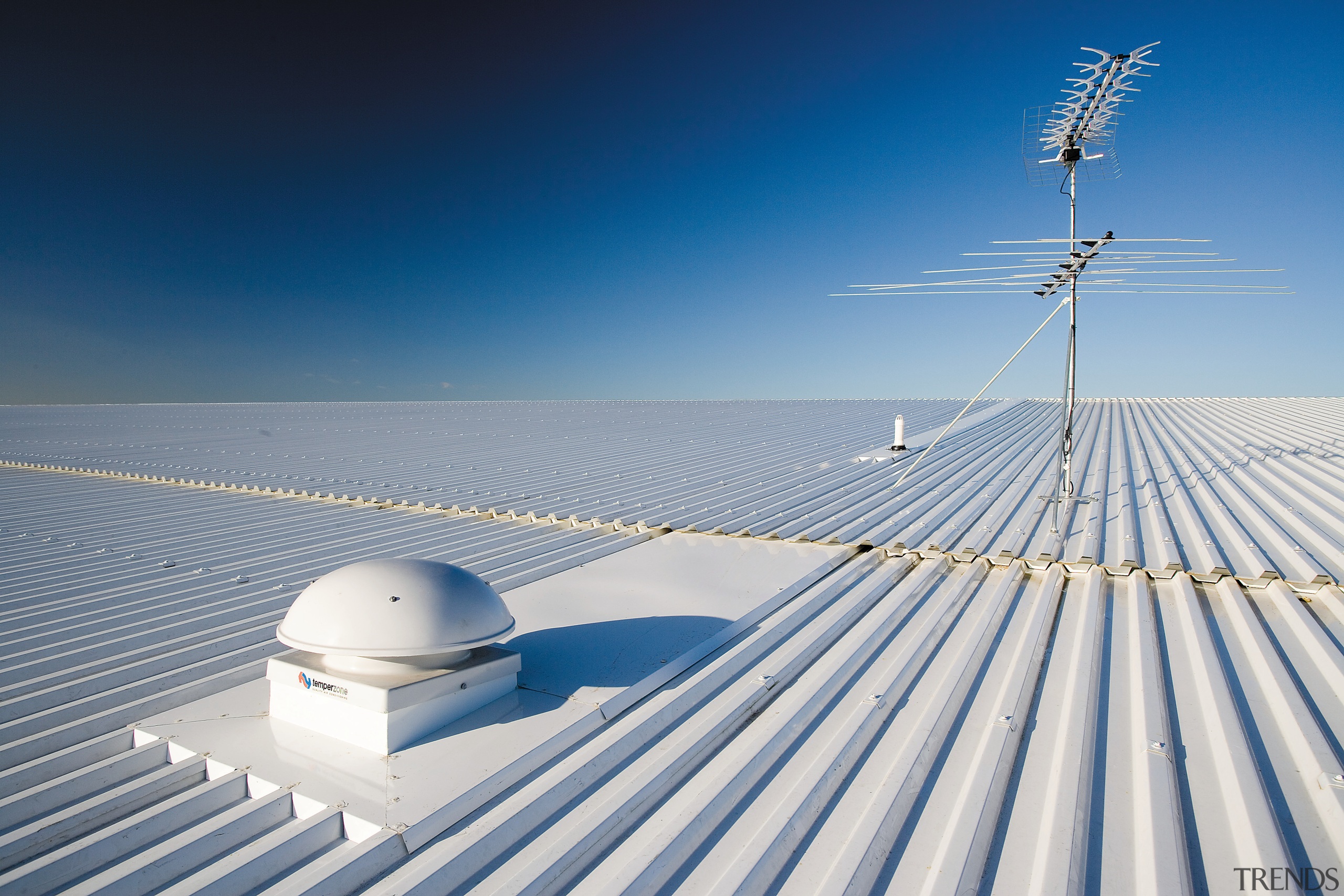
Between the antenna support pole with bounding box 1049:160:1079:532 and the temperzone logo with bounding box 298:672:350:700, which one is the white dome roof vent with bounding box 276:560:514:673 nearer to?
the temperzone logo with bounding box 298:672:350:700

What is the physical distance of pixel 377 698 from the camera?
9.51 ft

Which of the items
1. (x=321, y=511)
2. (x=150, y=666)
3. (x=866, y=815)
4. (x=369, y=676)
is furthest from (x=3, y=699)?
(x=321, y=511)

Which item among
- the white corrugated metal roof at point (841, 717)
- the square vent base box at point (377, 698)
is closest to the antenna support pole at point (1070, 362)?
the white corrugated metal roof at point (841, 717)

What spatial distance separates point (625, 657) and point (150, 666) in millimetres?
2474

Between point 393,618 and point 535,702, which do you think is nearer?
point 393,618

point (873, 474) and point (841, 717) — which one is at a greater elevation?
point (873, 474)

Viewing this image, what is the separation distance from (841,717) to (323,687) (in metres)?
2.24

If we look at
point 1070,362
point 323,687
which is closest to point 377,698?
point 323,687

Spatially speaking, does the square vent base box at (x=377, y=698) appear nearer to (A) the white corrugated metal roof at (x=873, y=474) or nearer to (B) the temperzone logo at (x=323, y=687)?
(B) the temperzone logo at (x=323, y=687)

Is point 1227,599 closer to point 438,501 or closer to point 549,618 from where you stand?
point 549,618

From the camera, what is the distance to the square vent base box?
9.53 feet

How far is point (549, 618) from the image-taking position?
4.62 m

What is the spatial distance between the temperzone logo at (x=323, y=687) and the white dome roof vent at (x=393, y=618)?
102 mm

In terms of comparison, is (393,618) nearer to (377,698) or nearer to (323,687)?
(377,698)
